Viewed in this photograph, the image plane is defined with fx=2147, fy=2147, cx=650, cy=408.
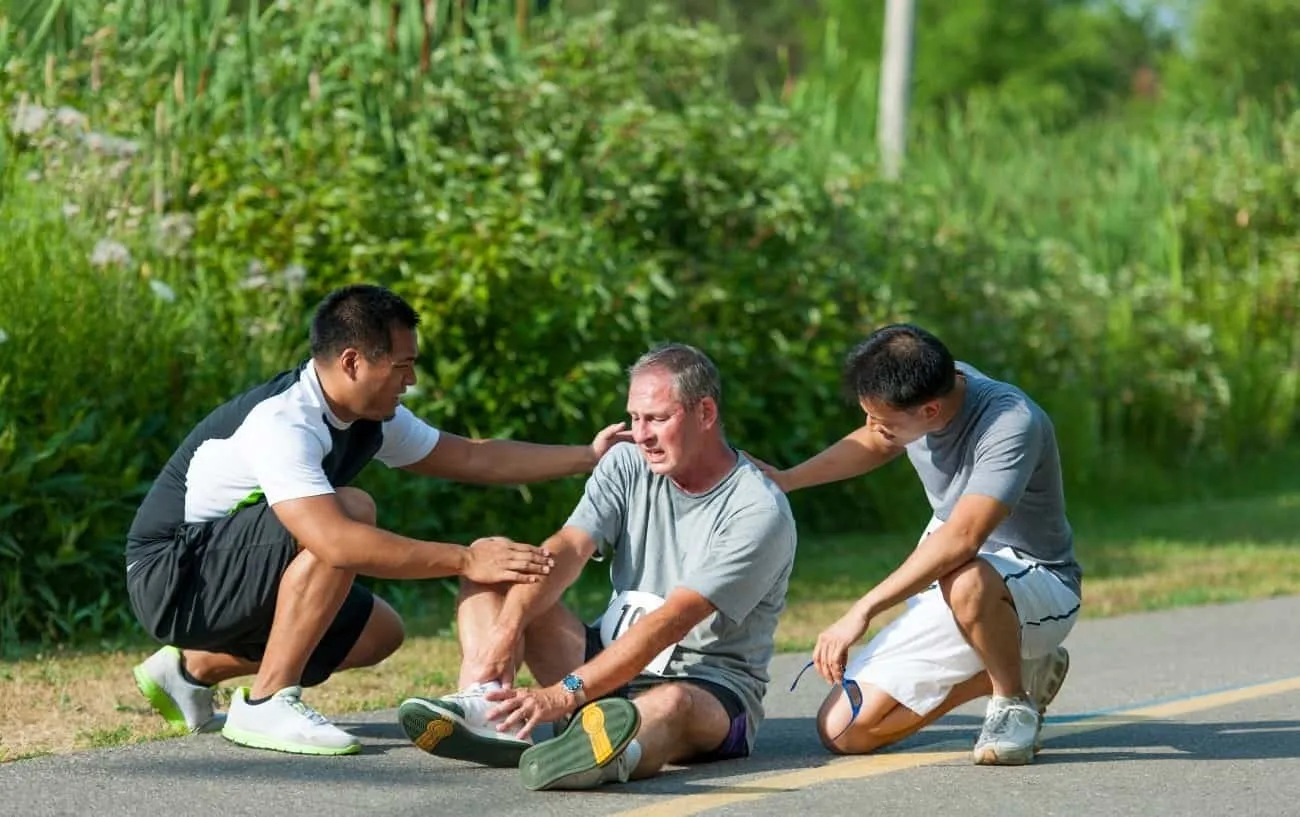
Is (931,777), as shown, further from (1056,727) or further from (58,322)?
(58,322)

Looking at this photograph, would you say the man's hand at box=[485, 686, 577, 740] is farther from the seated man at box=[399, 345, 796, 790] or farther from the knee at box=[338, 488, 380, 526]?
the knee at box=[338, 488, 380, 526]

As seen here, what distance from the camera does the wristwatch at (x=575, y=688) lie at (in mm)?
5891

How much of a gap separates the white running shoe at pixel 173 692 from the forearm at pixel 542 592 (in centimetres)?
118

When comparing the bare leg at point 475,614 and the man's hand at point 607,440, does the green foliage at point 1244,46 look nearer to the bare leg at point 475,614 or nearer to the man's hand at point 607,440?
the man's hand at point 607,440

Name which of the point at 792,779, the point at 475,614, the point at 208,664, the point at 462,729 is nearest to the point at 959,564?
the point at 792,779

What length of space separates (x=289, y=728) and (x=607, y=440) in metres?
1.39

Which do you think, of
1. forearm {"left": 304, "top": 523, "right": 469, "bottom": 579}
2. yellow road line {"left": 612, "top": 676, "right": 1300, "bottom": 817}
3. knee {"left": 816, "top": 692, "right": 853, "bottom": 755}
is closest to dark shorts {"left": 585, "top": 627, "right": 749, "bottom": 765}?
yellow road line {"left": 612, "top": 676, "right": 1300, "bottom": 817}

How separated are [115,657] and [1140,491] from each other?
33.9ft

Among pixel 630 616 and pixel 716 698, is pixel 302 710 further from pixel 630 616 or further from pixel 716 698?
pixel 716 698

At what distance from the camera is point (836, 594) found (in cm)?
1117

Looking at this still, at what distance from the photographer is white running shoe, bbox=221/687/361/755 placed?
633 centimetres

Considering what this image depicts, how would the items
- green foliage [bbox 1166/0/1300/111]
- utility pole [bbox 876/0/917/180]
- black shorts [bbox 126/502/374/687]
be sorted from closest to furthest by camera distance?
1. black shorts [bbox 126/502/374/687]
2. utility pole [bbox 876/0/917/180]
3. green foliage [bbox 1166/0/1300/111]

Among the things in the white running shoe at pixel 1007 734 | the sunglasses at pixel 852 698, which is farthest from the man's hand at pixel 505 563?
the white running shoe at pixel 1007 734

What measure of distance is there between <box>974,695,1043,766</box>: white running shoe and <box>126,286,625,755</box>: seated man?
1441 mm
